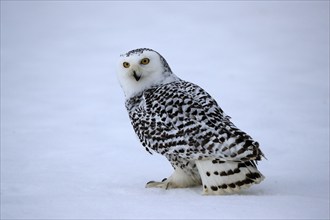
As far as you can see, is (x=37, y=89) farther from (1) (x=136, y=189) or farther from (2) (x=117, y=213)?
(2) (x=117, y=213)

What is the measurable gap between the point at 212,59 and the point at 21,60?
4363 millimetres

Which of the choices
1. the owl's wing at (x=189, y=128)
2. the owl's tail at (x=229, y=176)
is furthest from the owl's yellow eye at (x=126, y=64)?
the owl's tail at (x=229, y=176)

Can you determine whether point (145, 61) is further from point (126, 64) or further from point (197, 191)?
point (197, 191)

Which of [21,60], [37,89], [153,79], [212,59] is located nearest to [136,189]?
[153,79]

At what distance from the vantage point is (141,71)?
217 inches

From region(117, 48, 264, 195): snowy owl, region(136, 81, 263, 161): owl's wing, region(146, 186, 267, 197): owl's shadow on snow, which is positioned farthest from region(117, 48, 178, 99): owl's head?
region(146, 186, 267, 197): owl's shadow on snow

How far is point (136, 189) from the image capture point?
5.22 m

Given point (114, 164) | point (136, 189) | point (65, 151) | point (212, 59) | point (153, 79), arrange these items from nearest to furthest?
point (136, 189)
point (153, 79)
point (114, 164)
point (65, 151)
point (212, 59)

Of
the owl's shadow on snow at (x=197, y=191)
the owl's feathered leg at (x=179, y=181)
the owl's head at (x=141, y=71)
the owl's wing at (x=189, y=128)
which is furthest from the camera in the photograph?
the owl's head at (x=141, y=71)

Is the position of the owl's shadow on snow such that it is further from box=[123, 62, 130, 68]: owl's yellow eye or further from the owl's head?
box=[123, 62, 130, 68]: owl's yellow eye

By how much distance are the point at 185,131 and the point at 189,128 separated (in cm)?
4

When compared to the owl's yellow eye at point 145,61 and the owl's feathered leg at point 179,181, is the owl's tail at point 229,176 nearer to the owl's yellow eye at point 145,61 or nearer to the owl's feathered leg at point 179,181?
the owl's feathered leg at point 179,181

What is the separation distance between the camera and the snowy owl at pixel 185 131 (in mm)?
4727

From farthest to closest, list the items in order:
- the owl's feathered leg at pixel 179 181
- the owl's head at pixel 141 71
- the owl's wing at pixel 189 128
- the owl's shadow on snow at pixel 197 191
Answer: the owl's head at pixel 141 71 < the owl's feathered leg at pixel 179 181 < the owl's shadow on snow at pixel 197 191 < the owl's wing at pixel 189 128
